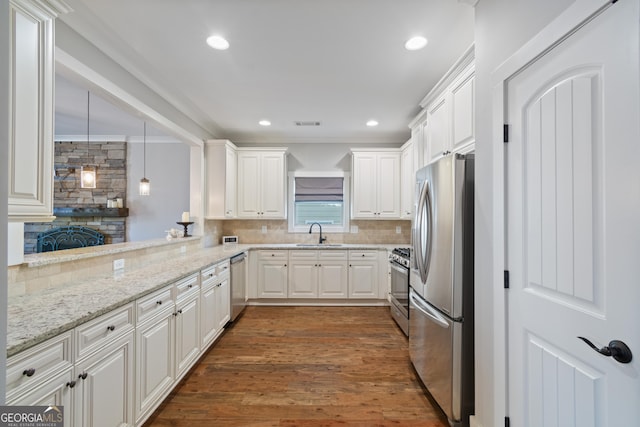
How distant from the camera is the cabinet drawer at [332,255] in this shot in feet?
14.1

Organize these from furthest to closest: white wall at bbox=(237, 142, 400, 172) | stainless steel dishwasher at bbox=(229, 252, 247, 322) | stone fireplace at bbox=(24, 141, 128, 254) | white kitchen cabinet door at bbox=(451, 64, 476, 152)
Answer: stone fireplace at bbox=(24, 141, 128, 254)
white wall at bbox=(237, 142, 400, 172)
stainless steel dishwasher at bbox=(229, 252, 247, 322)
white kitchen cabinet door at bbox=(451, 64, 476, 152)

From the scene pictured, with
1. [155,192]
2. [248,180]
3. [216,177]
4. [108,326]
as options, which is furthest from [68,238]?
[108,326]

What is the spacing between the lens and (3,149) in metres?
0.60

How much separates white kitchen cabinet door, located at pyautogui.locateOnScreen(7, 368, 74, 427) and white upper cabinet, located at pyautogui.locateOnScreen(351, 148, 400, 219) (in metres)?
3.84

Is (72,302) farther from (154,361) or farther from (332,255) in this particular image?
→ (332,255)

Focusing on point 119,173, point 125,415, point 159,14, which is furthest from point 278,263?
point 119,173

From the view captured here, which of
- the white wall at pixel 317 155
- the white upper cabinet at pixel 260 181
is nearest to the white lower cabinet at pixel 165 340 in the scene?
the white upper cabinet at pixel 260 181

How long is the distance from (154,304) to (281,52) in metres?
2.14

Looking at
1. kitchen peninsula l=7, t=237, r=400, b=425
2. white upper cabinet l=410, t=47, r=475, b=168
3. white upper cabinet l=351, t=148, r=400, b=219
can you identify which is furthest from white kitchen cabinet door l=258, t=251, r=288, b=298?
white upper cabinet l=410, t=47, r=475, b=168

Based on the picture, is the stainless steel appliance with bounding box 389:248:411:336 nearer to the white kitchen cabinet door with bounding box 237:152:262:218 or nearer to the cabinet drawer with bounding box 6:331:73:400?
the white kitchen cabinet door with bounding box 237:152:262:218

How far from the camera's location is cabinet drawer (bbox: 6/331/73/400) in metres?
1.00

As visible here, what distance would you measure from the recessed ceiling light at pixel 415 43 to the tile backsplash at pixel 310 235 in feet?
9.94

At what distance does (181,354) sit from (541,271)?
2479 millimetres

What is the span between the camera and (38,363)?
3.61 ft
